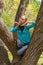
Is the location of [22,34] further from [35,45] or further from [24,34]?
[35,45]

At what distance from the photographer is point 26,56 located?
469 centimetres

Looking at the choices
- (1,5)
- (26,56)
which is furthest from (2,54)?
(1,5)

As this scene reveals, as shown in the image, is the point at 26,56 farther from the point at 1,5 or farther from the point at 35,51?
the point at 1,5

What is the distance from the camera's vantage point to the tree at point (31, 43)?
175 inches

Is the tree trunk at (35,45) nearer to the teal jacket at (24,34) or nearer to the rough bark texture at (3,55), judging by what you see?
the teal jacket at (24,34)

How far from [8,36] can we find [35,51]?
689 mm

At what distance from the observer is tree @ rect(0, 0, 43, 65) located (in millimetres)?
4434

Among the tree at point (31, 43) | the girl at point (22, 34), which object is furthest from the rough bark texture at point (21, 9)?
the girl at point (22, 34)

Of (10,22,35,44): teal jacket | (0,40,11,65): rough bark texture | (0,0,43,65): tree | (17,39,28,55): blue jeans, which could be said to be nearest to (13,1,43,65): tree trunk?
(0,0,43,65): tree

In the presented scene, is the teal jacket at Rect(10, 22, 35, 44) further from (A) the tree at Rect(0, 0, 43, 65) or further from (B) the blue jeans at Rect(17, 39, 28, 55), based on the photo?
(A) the tree at Rect(0, 0, 43, 65)

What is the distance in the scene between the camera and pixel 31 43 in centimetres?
453

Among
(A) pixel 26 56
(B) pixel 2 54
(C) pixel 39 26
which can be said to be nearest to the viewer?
(C) pixel 39 26

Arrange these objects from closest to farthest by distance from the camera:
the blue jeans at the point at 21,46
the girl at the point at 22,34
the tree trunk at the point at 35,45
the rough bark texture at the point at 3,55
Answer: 1. the tree trunk at the point at 35,45
2. the girl at the point at 22,34
3. the blue jeans at the point at 21,46
4. the rough bark texture at the point at 3,55

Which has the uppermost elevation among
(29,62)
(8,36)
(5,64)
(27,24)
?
(27,24)
